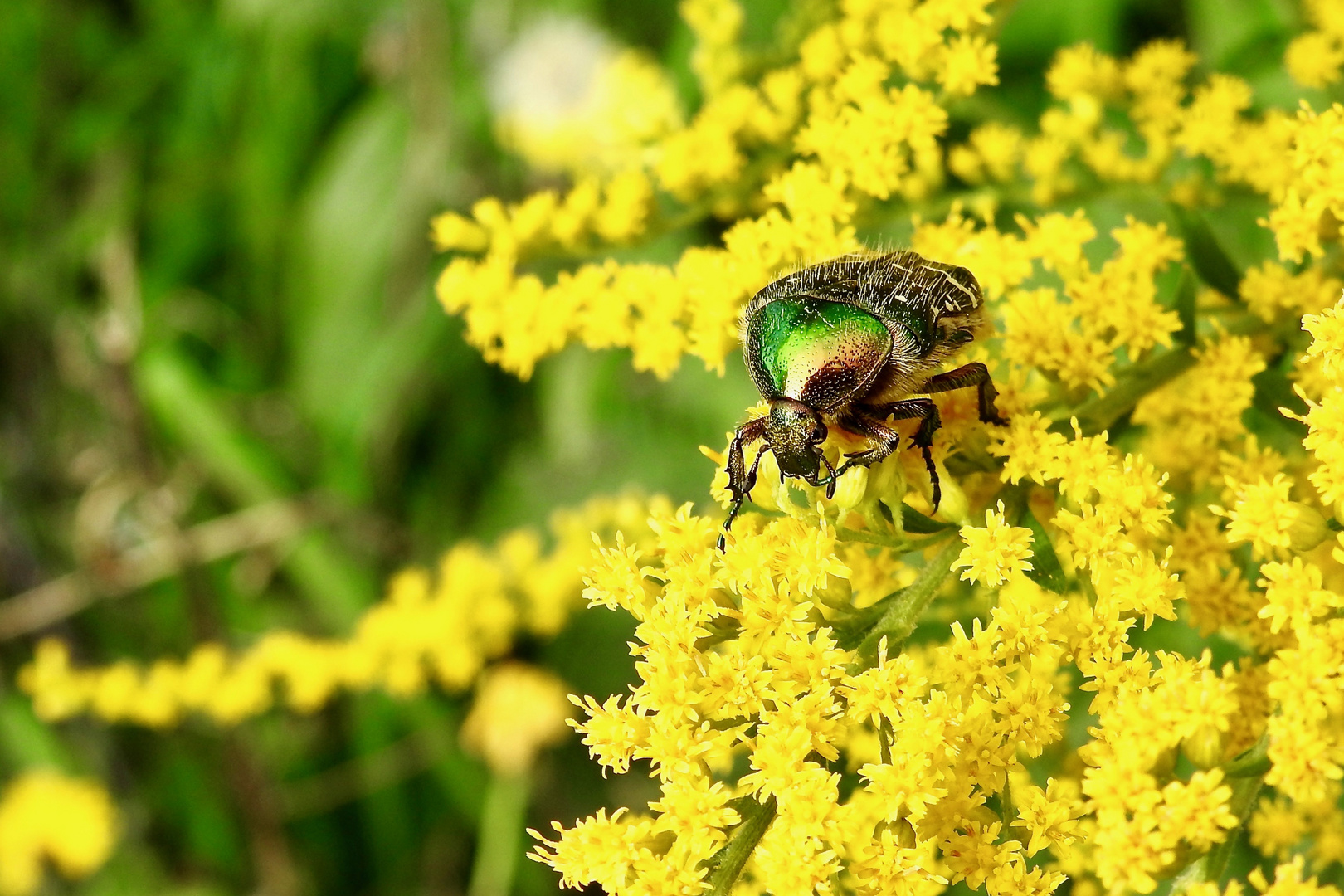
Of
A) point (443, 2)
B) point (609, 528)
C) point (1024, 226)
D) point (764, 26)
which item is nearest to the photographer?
point (1024, 226)

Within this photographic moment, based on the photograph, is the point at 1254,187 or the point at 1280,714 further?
the point at 1254,187

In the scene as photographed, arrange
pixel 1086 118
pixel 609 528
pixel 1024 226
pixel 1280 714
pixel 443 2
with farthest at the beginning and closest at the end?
pixel 443 2, pixel 609 528, pixel 1086 118, pixel 1024 226, pixel 1280 714

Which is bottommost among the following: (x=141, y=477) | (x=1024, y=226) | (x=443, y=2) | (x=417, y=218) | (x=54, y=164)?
(x=1024, y=226)

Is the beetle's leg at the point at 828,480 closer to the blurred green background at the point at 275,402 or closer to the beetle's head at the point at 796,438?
the beetle's head at the point at 796,438

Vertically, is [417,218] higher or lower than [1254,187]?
higher

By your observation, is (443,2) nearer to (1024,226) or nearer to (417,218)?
(417,218)

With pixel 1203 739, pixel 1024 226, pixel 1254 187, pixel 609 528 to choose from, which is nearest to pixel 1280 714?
pixel 1203 739

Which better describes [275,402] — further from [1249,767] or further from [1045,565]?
[1249,767]

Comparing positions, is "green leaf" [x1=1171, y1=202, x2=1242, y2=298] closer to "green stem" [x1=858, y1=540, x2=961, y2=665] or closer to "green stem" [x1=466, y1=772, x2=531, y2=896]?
"green stem" [x1=858, y1=540, x2=961, y2=665]
